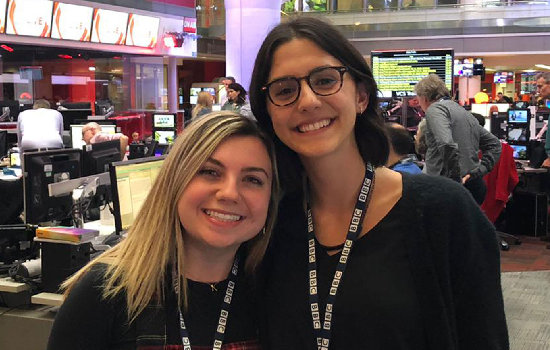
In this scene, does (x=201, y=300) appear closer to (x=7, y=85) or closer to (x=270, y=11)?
(x=270, y=11)

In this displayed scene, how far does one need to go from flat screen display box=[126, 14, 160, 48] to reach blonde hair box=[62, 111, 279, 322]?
41.9 feet

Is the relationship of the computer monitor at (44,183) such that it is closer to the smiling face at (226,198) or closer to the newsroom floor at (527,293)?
the smiling face at (226,198)

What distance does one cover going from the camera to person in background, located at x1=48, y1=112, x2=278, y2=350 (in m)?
1.29

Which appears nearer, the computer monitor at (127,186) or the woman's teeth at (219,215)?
the woman's teeth at (219,215)

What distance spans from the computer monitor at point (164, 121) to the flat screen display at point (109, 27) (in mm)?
3619

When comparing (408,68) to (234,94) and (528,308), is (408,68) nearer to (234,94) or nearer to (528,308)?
(234,94)

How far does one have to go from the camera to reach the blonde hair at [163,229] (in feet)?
4.32

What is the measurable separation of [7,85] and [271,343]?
13.3 m

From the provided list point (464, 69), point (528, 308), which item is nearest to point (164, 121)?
point (528, 308)

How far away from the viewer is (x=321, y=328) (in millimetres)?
1309

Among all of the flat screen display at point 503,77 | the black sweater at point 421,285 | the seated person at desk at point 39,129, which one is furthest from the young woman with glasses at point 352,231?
the flat screen display at point 503,77

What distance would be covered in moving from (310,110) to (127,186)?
2.24 m

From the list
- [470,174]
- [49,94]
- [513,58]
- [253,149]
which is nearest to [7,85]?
[49,94]

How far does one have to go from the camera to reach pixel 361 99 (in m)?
1.49
